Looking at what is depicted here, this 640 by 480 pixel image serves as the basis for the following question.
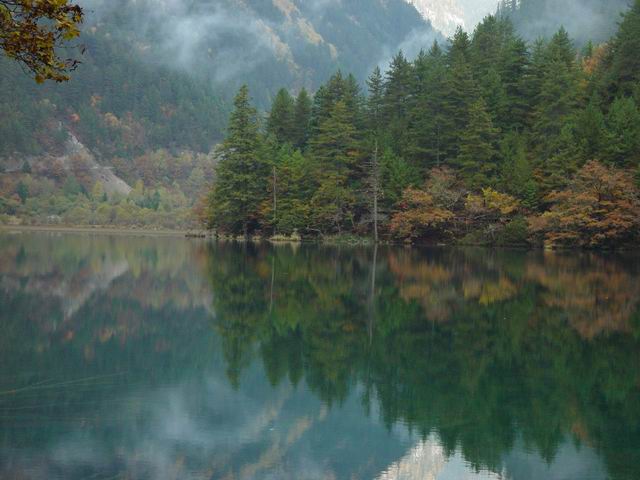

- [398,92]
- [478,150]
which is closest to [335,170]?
[478,150]

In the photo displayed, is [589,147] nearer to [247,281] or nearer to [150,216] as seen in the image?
[247,281]

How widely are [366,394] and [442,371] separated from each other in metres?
1.90

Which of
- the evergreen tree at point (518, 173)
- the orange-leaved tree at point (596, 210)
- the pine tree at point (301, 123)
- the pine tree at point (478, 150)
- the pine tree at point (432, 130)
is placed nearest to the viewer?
the orange-leaved tree at point (596, 210)

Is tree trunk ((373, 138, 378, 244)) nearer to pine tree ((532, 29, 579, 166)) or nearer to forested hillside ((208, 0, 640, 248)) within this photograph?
forested hillside ((208, 0, 640, 248))

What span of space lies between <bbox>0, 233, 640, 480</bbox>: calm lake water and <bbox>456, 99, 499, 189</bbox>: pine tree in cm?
3231

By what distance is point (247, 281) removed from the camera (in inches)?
980

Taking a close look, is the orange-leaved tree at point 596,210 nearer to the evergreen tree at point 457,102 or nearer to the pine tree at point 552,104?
the pine tree at point 552,104

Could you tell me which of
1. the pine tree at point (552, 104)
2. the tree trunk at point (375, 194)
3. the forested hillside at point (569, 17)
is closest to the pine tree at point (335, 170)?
the tree trunk at point (375, 194)

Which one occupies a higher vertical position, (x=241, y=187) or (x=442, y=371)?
(x=241, y=187)

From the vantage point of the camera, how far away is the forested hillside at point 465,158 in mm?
47906

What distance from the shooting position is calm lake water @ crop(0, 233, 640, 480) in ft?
25.6

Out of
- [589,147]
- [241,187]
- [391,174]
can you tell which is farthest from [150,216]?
[589,147]

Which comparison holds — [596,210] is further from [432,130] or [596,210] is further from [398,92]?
[398,92]

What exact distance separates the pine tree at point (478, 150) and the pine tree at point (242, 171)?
1679 centimetres
